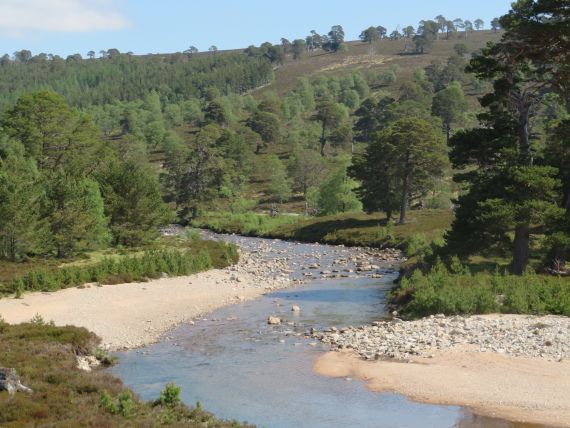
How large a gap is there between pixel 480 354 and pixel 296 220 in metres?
67.7

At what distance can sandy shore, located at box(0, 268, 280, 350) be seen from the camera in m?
28.7

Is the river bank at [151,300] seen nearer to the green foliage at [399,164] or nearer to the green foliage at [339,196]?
the green foliage at [399,164]

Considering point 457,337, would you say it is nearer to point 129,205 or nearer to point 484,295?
point 484,295

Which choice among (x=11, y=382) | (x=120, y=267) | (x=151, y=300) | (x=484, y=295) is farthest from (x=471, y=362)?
(x=120, y=267)

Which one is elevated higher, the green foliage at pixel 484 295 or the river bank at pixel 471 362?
the green foliage at pixel 484 295

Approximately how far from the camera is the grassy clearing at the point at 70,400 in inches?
618

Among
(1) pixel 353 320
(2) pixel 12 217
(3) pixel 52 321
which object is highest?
(2) pixel 12 217

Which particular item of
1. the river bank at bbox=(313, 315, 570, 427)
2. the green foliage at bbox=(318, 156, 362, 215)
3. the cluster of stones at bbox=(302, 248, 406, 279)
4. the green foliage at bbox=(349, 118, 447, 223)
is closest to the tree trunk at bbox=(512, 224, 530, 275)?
the river bank at bbox=(313, 315, 570, 427)

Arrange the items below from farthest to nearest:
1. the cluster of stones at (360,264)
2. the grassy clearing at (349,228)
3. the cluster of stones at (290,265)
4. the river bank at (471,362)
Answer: the grassy clearing at (349,228) → the cluster of stones at (360,264) → the cluster of stones at (290,265) → the river bank at (471,362)

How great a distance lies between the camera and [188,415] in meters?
17.1

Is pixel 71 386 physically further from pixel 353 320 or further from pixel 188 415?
pixel 353 320

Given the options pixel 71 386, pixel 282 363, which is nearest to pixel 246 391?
pixel 282 363

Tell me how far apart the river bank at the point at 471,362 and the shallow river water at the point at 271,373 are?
0.79 meters

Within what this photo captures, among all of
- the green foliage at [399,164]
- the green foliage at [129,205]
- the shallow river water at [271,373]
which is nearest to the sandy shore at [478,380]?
the shallow river water at [271,373]
